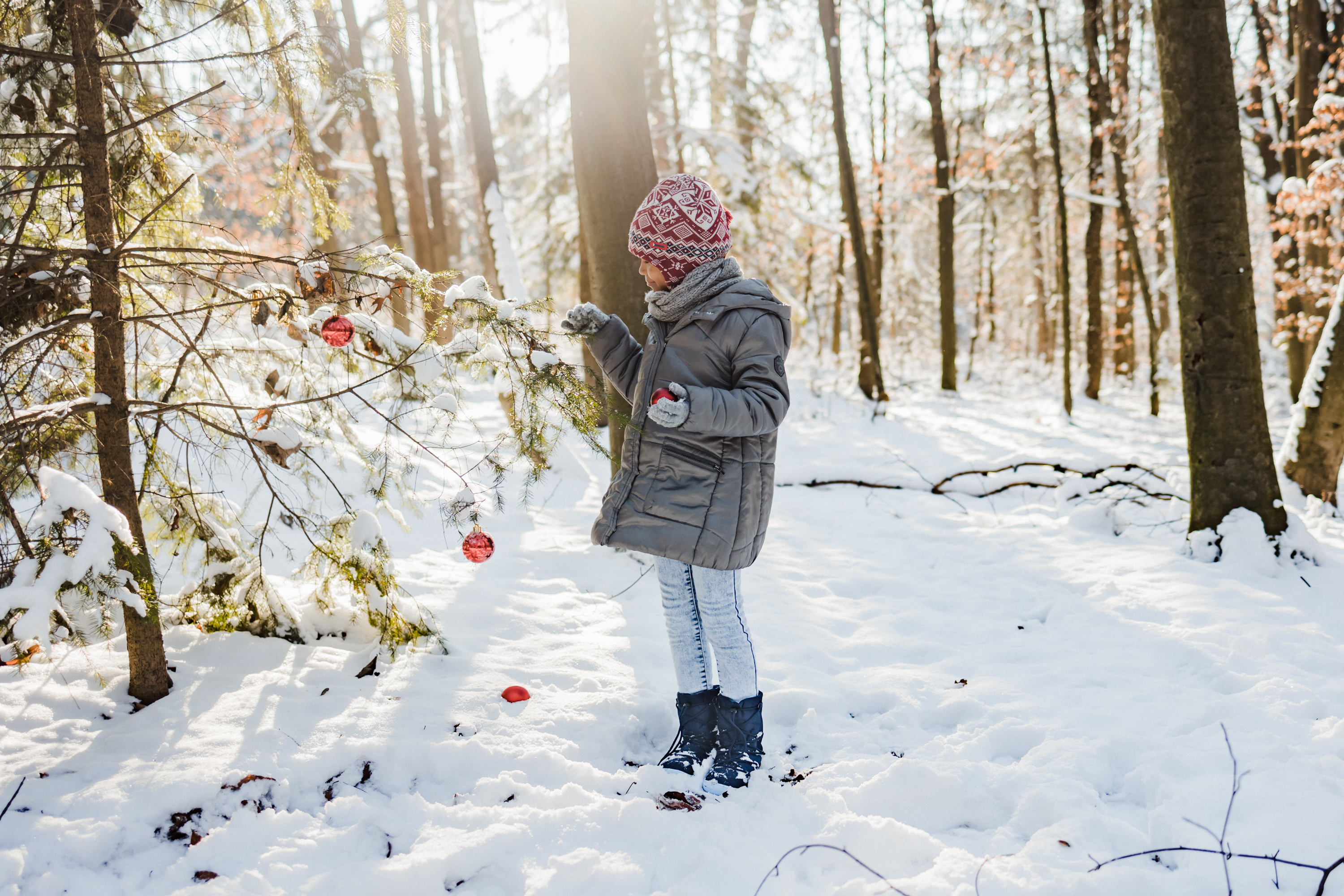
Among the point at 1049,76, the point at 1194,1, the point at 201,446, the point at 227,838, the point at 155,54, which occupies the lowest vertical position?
the point at 227,838

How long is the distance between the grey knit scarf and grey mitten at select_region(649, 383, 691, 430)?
0.37 metres

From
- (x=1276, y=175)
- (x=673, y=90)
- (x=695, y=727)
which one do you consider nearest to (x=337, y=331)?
(x=695, y=727)

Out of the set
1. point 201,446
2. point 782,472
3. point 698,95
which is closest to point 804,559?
point 782,472

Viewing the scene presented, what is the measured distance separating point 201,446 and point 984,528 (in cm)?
484

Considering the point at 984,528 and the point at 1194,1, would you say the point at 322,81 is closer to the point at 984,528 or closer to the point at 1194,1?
the point at 1194,1

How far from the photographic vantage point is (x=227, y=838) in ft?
6.73

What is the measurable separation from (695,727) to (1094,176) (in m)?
15.4

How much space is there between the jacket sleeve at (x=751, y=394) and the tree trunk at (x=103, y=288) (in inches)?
70.5

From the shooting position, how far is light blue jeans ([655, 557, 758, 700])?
2.52m

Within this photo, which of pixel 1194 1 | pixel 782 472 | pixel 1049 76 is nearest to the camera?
pixel 1194 1

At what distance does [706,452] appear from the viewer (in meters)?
2.39

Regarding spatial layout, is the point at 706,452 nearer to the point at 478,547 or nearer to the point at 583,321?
the point at 583,321

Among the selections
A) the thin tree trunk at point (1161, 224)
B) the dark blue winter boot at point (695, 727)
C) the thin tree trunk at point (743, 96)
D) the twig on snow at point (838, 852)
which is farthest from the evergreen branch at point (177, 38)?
the thin tree trunk at point (1161, 224)

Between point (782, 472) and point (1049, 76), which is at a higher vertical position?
point (1049, 76)
